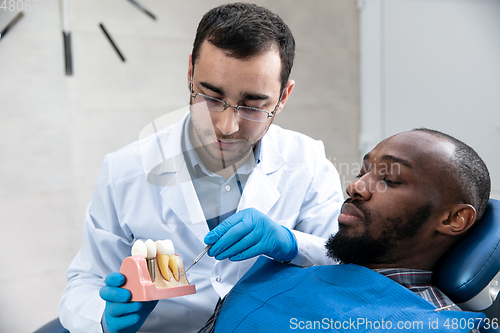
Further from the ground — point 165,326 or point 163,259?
point 163,259

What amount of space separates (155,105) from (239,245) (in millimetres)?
1398

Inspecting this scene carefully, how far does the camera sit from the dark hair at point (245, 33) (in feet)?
3.81

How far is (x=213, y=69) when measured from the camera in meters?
1.16

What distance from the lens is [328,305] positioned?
38.8 inches

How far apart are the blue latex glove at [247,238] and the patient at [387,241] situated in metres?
0.10

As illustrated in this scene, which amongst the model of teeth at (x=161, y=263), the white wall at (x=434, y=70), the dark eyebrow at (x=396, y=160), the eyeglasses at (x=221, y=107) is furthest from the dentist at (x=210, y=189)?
the white wall at (x=434, y=70)

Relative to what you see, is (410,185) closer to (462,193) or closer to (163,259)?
(462,193)

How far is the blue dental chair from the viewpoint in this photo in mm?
970

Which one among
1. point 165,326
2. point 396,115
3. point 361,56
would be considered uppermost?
point 361,56

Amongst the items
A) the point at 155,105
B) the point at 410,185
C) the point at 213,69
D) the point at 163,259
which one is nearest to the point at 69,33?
the point at 155,105

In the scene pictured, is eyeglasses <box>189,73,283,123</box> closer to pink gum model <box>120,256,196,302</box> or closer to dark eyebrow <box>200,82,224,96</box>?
dark eyebrow <box>200,82,224,96</box>

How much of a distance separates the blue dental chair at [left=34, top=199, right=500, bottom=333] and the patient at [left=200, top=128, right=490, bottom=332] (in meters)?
0.03

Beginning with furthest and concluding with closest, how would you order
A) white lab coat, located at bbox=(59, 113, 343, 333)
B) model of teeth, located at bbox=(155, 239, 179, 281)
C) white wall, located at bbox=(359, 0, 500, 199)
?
white wall, located at bbox=(359, 0, 500, 199), white lab coat, located at bbox=(59, 113, 343, 333), model of teeth, located at bbox=(155, 239, 179, 281)

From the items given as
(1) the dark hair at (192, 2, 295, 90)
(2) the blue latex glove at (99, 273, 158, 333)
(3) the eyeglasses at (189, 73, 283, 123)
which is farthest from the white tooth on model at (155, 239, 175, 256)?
(1) the dark hair at (192, 2, 295, 90)
